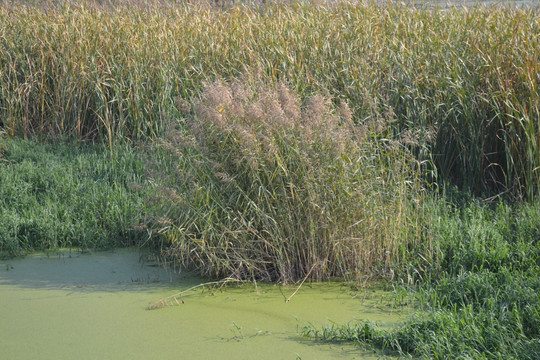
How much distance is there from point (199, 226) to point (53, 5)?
567 cm

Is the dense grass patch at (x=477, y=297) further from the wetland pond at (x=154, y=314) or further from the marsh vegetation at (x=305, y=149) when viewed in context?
the wetland pond at (x=154, y=314)

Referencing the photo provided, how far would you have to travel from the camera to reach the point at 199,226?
15.5 ft

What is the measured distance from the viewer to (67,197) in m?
6.12

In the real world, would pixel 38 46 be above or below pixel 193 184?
above

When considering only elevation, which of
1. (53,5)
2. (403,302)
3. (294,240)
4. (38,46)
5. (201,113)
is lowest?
(403,302)

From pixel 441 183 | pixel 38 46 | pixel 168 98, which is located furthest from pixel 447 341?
pixel 38 46

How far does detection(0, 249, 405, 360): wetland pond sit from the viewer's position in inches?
137

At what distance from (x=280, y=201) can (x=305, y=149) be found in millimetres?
390

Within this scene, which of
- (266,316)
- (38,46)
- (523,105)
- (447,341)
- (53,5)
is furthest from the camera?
(53,5)

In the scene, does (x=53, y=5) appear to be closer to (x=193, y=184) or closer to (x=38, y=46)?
(x=38, y=46)

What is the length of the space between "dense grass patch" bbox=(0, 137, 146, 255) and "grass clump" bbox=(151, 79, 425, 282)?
1.97ft

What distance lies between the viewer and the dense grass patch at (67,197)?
543 centimetres

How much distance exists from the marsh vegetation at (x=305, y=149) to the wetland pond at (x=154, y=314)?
18 centimetres

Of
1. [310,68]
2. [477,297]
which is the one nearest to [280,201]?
[477,297]
